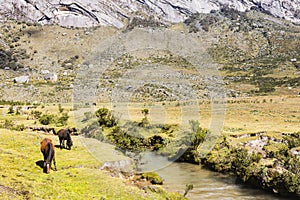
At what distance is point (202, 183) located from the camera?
82.5 ft

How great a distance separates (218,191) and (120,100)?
45.3 m

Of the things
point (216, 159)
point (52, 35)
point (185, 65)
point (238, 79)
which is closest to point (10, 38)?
point (52, 35)

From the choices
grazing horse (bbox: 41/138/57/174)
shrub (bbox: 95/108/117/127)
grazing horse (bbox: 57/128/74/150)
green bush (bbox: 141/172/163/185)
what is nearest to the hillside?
shrub (bbox: 95/108/117/127)

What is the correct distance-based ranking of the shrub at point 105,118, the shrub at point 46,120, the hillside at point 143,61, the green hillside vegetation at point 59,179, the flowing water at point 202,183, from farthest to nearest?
the hillside at point 143,61 < the shrub at point 105,118 < the shrub at point 46,120 < the flowing water at point 202,183 < the green hillside vegetation at point 59,179

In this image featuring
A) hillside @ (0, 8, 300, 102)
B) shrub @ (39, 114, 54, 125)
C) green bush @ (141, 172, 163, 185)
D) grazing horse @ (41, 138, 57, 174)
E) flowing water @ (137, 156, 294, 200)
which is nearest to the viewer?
grazing horse @ (41, 138, 57, 174)

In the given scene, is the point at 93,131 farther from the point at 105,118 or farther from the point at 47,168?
the point at 47,168

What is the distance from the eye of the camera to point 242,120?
45.5 m

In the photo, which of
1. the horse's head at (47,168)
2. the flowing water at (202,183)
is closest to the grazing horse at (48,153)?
the horse's head at (47,168)

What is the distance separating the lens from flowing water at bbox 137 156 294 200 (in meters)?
22.7

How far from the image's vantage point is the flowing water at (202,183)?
74.4 ft

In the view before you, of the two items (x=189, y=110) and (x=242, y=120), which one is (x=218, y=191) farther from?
(x=189, y=110)

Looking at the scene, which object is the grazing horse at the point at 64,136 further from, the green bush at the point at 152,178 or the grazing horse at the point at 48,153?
the green bush at the point at 152,178

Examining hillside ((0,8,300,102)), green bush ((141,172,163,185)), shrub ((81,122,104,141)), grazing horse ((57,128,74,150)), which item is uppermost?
hillside ((0,8,300,102))

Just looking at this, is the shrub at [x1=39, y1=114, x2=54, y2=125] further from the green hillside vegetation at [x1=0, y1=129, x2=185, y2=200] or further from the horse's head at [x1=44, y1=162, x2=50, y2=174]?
the horse's head at [x1=44, y1=162, x2=50, y2=174]
